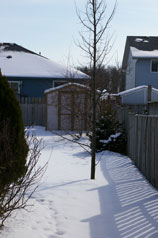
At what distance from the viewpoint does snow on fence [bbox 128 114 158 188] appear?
6713mm

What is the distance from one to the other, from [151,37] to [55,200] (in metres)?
27.6

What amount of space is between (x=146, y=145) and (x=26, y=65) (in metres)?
21.3

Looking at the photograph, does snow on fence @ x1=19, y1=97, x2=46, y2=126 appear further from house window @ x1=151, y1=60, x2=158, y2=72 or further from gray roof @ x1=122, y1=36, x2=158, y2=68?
gray roof @ x1=122, y1=36, x2=158, y2=68

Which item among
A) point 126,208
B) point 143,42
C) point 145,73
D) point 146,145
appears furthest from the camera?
point 143,42

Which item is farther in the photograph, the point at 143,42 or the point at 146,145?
the point at 143,42

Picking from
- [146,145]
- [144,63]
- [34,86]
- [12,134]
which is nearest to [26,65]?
[34,86]

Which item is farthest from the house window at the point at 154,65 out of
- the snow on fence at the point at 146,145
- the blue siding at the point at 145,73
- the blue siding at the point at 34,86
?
the snow on fence at the point at 146,145

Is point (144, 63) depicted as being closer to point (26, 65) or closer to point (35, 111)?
point (26, 65)

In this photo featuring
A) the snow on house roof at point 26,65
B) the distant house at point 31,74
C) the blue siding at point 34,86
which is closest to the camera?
the distant house at point 31,74

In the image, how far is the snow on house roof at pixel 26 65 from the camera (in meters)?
25.8

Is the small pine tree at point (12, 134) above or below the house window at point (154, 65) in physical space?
below

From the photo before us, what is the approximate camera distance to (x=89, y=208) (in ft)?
18.2

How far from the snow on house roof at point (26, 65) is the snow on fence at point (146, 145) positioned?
15.3m

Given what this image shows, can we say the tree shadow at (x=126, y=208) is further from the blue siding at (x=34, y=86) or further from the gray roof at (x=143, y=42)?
the gray roof at (x=143, y=42)
